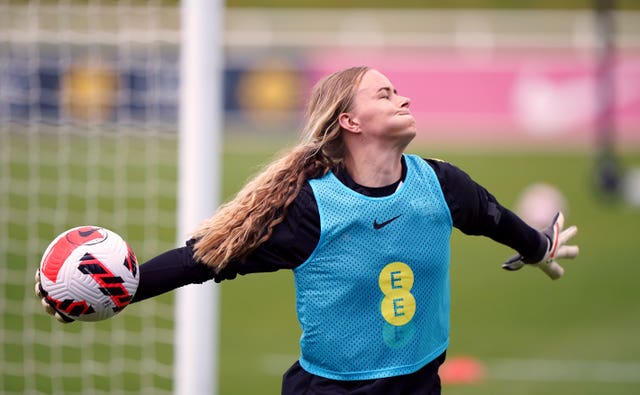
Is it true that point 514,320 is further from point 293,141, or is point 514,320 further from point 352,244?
point 352,244

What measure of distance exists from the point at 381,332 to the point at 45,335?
5.62 m

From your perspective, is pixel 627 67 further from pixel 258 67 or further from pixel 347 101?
pixel 347 101

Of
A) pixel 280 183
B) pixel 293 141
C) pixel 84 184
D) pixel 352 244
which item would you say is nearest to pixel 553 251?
pixel 352 244

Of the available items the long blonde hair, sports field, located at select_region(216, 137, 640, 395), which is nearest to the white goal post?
the long blonde hair

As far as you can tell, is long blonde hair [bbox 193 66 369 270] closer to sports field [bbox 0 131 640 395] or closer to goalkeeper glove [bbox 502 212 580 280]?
goalkeeper glove [bbox 502 212 580 280]

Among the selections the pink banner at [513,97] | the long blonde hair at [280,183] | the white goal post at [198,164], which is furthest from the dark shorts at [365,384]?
the pink banner at [513,97]

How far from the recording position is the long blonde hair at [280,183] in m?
3.54

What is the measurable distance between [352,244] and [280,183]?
338 millimetres

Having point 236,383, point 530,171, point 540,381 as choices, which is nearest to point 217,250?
point 236,383

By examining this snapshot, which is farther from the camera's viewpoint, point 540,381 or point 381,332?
point 540,381

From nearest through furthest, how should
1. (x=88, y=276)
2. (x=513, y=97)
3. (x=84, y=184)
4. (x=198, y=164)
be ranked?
(x=88, y=276), (x=198, y=164), (x=84, y=184), (x=513, y=97)

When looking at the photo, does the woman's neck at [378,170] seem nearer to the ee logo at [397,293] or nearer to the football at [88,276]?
the ee logo at [397,293]

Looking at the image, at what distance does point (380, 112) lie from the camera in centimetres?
362

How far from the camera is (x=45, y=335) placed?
8562mm
